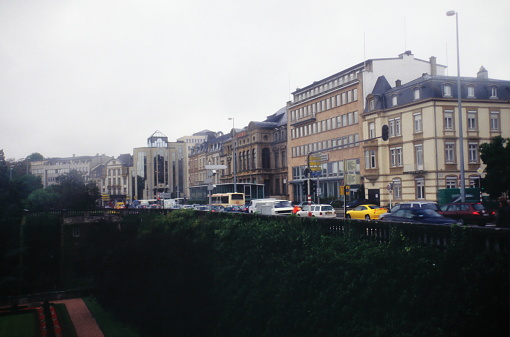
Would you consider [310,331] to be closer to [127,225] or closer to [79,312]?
[79,312]

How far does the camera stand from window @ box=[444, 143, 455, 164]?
178 ft

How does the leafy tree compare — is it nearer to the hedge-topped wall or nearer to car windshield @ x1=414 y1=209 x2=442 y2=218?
the hedge-topped wall

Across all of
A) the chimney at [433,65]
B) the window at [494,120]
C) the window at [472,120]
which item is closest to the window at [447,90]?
the window at [472,120]

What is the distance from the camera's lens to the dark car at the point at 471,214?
31016 mm

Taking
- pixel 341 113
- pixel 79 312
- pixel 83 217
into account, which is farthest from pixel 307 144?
pixel 79 312

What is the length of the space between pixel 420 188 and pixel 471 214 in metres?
24.4

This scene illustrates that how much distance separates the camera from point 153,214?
1549 inches

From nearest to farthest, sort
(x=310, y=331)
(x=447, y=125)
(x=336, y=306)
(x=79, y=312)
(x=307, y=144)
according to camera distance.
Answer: (x=336, y=306) → (x=310, y=331) → (x=79, y=312) → (x=447, y=125) → (x=307, y=144)

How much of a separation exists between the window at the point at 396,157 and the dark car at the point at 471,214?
26.0 metres

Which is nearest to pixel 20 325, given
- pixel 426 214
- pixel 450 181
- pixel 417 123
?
pixel 426 214

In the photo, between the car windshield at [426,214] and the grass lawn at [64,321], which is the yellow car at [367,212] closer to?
the car windshield at [426,214]

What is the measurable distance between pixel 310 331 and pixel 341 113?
5862 cm

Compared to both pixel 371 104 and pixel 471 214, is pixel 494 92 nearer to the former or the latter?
pixel 371 104

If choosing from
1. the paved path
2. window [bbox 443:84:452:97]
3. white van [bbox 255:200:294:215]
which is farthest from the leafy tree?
window [bbox 443:84:452:97]
